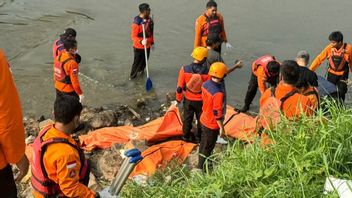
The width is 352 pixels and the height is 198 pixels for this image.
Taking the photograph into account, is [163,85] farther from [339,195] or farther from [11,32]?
[339,195]

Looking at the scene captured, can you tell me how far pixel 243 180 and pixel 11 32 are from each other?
993cm

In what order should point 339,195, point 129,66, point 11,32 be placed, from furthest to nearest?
point 11,32
point 129,66
point 339,195

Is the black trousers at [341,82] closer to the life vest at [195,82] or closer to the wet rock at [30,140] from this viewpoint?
the life vest at [195,82]

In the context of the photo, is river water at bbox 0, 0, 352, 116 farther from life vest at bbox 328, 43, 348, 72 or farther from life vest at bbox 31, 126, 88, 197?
life vest at bbox 31, 126, 88, 197

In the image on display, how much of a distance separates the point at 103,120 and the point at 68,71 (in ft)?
3.31

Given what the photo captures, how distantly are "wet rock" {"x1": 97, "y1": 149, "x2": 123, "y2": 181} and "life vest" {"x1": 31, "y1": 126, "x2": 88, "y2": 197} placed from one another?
1.87m

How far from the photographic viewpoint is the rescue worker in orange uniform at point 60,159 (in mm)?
3658

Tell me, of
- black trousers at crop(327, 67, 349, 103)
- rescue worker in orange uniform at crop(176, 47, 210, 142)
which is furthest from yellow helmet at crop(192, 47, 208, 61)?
black trousers at crop(327, 67, 349, 103)

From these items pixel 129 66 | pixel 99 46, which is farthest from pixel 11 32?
pixel 129 66

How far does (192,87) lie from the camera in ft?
21.7

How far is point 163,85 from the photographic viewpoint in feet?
31.4

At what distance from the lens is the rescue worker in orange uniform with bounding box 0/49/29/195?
129 inches

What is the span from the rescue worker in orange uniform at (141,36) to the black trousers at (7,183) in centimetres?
572

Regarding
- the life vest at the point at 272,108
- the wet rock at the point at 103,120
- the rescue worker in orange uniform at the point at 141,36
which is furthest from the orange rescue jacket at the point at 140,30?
the life vest at the point at 272,108
